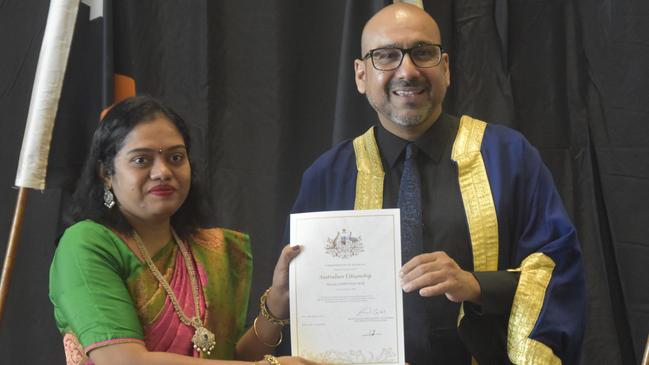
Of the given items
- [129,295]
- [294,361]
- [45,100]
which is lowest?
[294,361]

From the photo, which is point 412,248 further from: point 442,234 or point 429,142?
point 429,142

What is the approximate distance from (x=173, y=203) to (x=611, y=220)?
1.66 meters

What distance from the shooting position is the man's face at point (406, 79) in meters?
1.90

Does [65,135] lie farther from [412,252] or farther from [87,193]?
[412,252]

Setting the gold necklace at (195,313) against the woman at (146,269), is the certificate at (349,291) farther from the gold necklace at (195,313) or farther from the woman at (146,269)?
the gold necklace at (195,313)

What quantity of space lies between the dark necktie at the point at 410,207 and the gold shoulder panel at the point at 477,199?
0.11m

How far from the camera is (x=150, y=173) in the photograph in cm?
163

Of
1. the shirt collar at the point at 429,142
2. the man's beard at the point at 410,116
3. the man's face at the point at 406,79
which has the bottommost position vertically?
the shirt collar at the point at 429,142

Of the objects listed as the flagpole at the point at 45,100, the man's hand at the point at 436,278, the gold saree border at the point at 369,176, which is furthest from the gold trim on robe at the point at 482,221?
the flagpole at the point at 45,100

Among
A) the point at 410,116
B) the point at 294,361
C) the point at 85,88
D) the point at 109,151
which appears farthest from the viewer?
the point at 85,88

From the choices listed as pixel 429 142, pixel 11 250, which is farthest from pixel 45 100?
pixel 429 142

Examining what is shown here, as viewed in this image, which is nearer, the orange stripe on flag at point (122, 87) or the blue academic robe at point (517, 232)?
the blue academic robe at point (517, 232)

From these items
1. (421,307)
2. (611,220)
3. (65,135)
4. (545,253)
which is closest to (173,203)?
(421,307)

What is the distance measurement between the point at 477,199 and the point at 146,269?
79cm
